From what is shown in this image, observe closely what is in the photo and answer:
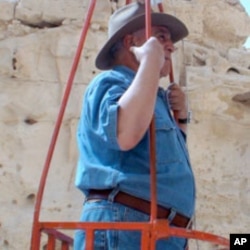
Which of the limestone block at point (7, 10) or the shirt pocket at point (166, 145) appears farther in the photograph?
the limestone block at point (7, 10)

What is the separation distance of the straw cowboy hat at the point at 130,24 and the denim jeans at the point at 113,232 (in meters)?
0.39

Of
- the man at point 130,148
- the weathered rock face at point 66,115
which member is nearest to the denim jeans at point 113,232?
the man at point 130,148

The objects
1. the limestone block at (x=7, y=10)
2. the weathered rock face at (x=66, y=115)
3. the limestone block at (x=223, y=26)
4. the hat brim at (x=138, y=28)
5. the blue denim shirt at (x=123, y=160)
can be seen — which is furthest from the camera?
the limestone block at (x=223, y=26)

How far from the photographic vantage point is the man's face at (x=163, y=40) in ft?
6.57

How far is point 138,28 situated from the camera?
201cm

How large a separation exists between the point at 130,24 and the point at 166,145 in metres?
0.31

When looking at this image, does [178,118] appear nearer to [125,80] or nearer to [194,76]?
[125,80]

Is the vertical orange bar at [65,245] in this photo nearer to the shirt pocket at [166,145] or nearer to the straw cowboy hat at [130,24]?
the shirt pocket at [166,145]

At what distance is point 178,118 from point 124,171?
14.8 inches

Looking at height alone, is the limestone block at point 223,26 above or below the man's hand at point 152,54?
above

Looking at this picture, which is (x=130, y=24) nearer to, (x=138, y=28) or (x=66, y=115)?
(x=138, y=28)

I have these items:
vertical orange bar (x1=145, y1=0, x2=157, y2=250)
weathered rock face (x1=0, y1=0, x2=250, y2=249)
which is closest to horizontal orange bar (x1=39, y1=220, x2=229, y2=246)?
vertical orange bar (x1=145, y1=0, x2=157, y2=250)

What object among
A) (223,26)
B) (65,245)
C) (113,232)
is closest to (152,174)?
(113,232)

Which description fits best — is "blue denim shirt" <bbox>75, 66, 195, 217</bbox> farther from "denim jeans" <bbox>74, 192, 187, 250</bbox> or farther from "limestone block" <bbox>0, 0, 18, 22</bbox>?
"limestone block" <bbox>0, 0, 18, 22</bbox>
